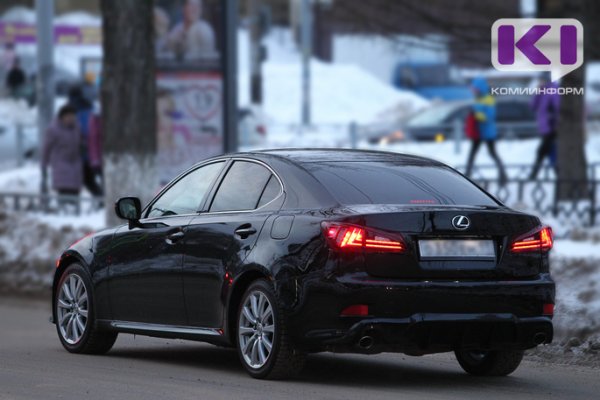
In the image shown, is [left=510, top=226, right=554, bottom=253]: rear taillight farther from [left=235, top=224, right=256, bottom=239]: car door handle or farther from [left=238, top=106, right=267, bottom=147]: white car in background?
[left=238, top=106, right=267, bottom=147]: white car in background

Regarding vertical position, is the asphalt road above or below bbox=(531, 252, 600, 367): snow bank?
above

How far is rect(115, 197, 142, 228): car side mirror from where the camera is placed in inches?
414

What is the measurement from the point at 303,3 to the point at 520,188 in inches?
1193

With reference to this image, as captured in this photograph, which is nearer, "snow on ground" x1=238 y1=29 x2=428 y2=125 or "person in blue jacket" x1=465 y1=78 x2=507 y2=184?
"person in blue jacket" x1=465 y1=78 x2=507 y2=184

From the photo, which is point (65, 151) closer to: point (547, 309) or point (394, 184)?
point (394, 184)

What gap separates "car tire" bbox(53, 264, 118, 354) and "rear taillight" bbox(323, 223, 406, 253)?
2691 millimetres

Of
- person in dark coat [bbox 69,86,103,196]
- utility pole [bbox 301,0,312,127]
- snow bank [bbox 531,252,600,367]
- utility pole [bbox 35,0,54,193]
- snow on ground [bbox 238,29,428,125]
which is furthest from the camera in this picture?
snow on ground [bbox 238,29,428,125]

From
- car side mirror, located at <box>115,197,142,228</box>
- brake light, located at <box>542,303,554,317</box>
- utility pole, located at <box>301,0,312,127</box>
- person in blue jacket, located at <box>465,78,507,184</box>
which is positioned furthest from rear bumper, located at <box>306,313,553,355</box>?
utility pole, located at <box>301,0,312,127</box>

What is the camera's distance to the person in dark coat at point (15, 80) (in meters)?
48.3

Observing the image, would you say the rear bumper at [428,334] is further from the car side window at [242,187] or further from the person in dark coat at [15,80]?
the person in dark coat at [15,80]

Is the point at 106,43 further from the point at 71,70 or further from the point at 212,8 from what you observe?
the point at 71,70

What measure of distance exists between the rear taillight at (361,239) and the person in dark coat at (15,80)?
133 feet

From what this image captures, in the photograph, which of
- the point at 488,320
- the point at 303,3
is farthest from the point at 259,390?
the point at 303,3

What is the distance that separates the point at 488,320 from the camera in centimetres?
883
